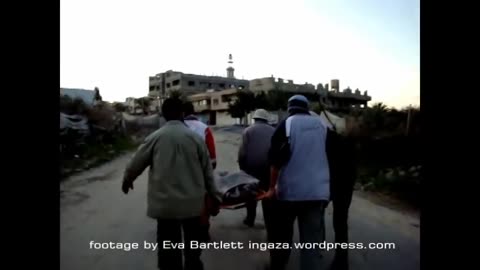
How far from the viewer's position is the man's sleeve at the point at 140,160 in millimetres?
2904

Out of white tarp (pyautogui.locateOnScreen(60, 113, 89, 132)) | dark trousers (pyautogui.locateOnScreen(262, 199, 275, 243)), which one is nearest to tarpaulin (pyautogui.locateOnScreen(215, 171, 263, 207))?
dark trousers (pyautogui.locateOnScreen(262, 199, 275, 243))

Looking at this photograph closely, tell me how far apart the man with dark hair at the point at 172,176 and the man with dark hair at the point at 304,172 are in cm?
56

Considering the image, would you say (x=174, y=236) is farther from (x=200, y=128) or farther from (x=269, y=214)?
(x=200, y=128)

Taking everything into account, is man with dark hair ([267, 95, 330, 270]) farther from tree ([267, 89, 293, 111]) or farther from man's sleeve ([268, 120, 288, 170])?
tree ([267, 89, 293, 111])

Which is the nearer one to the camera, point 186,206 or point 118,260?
point 186,206

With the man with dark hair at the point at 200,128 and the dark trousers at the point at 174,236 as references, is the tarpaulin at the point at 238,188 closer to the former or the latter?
the man with dark hair at the point at 200,128

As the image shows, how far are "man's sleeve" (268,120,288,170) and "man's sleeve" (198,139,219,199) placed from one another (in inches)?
19.2

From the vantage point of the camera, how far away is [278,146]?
3.28 meters
